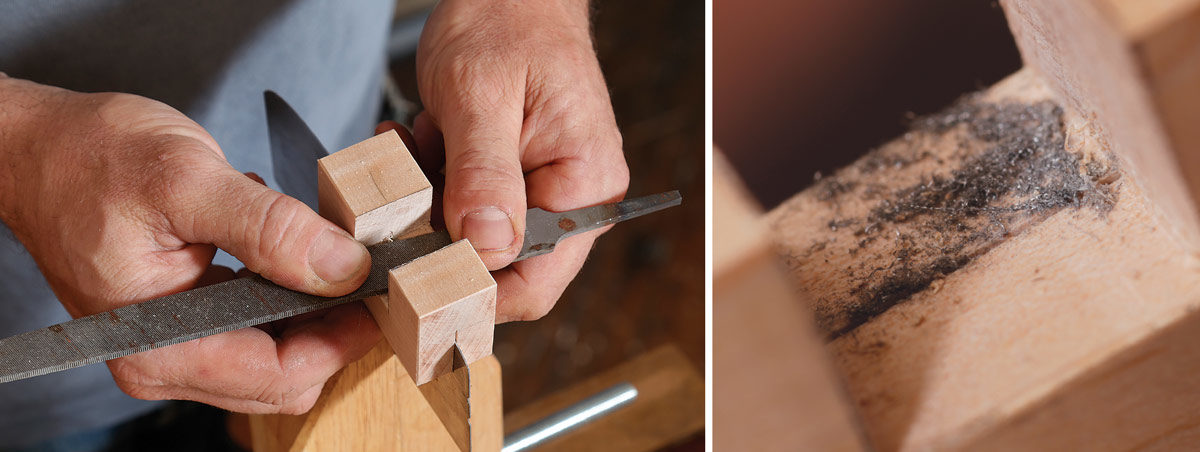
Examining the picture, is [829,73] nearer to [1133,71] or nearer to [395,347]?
[1133,71]

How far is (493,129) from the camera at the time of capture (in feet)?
2.64

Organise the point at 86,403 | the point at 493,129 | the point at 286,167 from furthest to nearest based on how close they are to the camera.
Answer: the point at 86,403, the point at 286,167, the point at 493,129

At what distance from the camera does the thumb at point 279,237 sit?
0.62 m

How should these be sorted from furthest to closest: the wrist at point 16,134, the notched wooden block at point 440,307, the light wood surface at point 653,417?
the light wood surface at point 653,417, the wrist at point 16,134, the notched wooden block at point 440,307

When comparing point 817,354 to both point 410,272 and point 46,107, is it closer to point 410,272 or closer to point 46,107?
point 410,272

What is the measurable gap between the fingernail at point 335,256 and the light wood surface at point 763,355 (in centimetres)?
31

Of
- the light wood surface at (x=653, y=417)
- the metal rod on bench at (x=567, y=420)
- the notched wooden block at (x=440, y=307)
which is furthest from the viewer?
the light wood surface at (x=653, y=417)

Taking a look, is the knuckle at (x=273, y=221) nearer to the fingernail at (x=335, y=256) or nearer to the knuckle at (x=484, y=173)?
the fingernail at (x=335, y=256)

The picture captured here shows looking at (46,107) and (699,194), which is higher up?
(46,107)

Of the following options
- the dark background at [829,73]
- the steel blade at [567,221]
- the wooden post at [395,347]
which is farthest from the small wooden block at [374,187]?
the dark background at [829,73]

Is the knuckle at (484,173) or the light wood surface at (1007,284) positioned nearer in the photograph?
the light wood surface at (1007,284)

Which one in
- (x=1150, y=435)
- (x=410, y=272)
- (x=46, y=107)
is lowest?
(x=1150, y=435)

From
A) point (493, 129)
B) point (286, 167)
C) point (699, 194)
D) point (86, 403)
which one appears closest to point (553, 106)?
point (493, 129)

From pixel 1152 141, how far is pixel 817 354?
25cm
